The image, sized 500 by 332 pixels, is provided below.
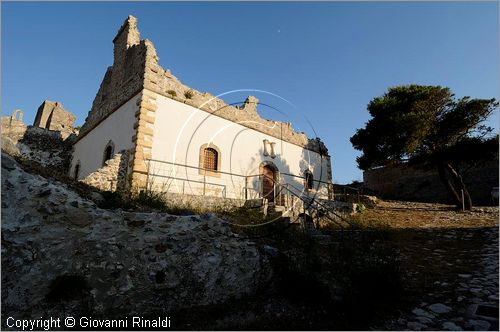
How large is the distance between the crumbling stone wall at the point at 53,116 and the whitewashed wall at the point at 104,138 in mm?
11110

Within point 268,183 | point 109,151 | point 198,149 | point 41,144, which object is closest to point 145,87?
point 198,149

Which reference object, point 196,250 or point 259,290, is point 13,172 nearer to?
point 196,250

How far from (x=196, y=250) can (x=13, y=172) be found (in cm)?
308

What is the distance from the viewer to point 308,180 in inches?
715

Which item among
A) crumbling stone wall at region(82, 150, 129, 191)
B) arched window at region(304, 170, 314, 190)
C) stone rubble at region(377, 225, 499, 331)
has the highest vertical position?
arched window at region(304, 170, 314, 190)

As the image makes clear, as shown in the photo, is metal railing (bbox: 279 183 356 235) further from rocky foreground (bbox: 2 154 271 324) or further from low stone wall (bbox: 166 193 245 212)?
rocky foreground (bbox: 2 154 271 324)

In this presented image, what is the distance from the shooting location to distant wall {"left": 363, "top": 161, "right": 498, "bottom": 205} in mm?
20297

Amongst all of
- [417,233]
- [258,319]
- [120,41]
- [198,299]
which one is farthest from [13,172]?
[120,41]

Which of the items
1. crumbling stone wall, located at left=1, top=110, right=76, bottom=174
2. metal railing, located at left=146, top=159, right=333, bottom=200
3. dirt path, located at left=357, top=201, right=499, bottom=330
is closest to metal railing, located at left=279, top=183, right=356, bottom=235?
dirt path, located at left=357, top=201, right=499, bottom=330

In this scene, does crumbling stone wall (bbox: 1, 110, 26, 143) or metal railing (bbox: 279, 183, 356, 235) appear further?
crumbling stone wall (bbox: 1, 110, 26, 143)

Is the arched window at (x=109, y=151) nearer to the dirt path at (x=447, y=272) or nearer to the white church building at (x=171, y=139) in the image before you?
the white church building at (x=171, y=139)

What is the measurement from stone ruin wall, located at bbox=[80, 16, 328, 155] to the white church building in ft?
0.16

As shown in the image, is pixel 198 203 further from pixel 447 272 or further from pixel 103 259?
pixel 447 272

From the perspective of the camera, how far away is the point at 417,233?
9758 mm
